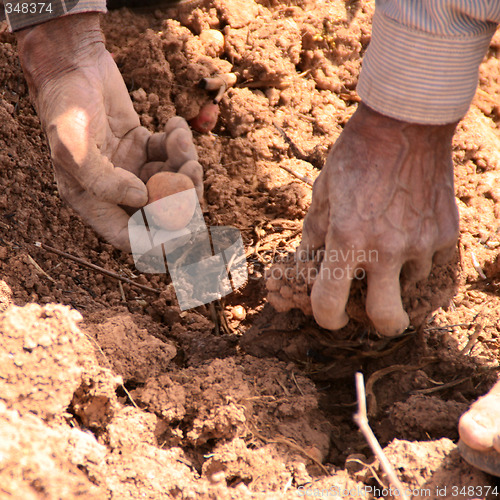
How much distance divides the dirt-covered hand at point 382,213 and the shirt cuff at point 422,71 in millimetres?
86

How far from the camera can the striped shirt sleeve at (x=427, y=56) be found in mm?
1433

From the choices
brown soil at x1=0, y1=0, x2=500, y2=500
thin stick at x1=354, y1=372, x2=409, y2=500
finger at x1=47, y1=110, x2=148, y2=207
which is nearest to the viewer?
thin stick at x1=354, y1=372, x2=409, y2=500

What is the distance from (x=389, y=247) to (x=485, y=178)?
1.31m

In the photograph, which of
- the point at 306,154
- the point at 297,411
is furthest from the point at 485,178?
the point at 297,411

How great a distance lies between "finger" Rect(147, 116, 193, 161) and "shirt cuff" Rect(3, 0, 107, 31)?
2.10 feet

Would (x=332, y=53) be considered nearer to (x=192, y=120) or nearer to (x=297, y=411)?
(x=192, y=120)

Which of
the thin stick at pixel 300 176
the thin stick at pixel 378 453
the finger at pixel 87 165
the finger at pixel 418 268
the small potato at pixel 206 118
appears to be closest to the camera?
the thin stick at pixel 378 453

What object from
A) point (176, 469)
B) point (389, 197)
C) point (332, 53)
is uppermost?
point (332, 53)

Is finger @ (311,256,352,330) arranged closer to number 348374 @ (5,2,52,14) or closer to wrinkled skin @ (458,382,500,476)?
wrinkled skin @ (458,382,500,476)

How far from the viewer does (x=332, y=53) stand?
3.03m

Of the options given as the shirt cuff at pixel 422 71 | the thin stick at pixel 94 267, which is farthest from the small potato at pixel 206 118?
the shirt cuff at pixel 422 71

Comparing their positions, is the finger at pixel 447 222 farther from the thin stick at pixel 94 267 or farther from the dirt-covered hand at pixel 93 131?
the thin stick at pixel 94 267

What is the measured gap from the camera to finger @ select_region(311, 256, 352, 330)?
155cm

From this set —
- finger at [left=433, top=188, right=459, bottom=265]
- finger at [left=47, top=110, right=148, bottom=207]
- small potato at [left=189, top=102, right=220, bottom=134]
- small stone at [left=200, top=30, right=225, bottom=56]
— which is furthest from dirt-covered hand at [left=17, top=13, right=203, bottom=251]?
finger at [left=433, top=188, right=459, bottom=265]
